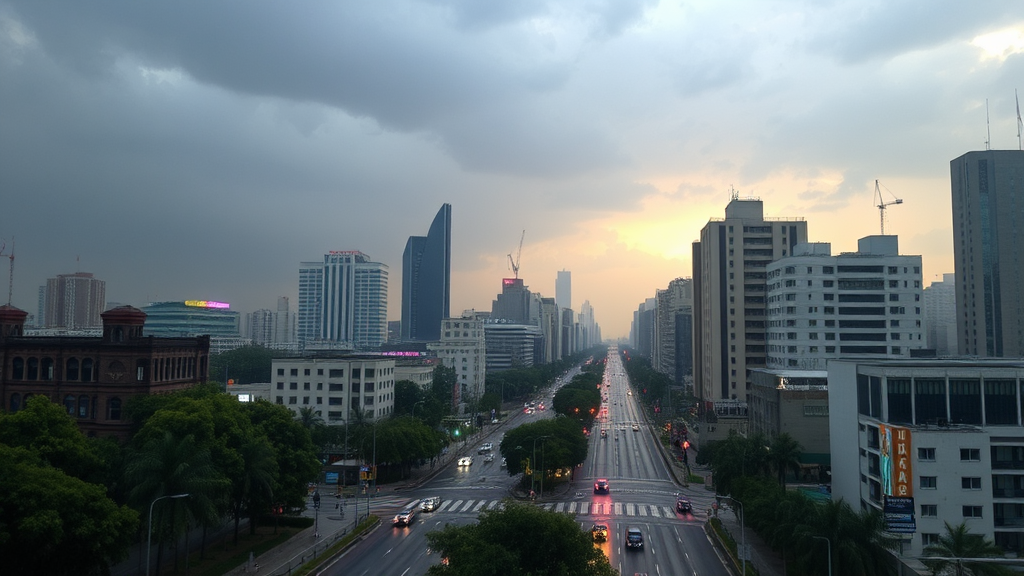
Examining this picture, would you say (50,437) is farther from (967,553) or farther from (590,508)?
(967,553)

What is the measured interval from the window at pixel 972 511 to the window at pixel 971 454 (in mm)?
3229

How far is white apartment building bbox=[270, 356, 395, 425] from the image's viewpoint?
328ft

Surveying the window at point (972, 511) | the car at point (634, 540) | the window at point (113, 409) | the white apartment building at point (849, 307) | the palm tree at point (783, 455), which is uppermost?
the white apartment building at point (849, 307)

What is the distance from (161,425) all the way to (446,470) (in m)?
51.0

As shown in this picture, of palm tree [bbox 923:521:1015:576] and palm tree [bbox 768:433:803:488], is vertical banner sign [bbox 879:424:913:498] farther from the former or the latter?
palm tree [bbox 768:433:803:488]

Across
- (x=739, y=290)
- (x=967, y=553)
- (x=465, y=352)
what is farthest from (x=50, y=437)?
(x=465, y=352)

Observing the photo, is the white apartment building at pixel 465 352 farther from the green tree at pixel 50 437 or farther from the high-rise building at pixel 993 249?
the high-rise building at pixel 993 249

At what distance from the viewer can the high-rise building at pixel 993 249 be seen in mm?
166750

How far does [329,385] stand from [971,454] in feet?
263

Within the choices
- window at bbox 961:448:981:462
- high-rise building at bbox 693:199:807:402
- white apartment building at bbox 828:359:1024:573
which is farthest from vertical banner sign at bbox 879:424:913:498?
high-rise building at bbox 693:199:807:402

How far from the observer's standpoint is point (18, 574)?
34844mm

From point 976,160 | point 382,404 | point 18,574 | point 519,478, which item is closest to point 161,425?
point 18,574

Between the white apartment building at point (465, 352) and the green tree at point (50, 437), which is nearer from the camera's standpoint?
the green tree at point (50, 437)

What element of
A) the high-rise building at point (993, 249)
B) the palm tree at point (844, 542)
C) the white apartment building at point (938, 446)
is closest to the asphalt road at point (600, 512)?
the palm tree at point (844, 542)
